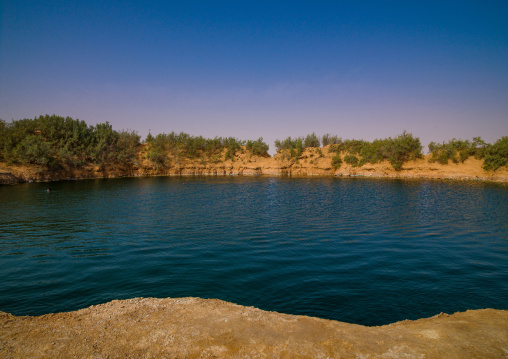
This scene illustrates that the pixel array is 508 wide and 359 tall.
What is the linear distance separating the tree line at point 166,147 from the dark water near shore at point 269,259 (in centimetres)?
4733

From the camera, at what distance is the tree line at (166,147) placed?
65.3 m

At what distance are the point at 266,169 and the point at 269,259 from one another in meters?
87.6

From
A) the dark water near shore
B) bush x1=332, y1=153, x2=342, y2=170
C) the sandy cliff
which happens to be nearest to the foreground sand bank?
the dark water near shore

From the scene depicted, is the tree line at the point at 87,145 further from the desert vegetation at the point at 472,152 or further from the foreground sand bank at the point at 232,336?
the foreground sand bank at the point at 232,336

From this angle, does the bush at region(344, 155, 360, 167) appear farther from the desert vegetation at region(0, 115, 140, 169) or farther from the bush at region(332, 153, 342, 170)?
the desert vegetation at region(0, 115, 140, 169)

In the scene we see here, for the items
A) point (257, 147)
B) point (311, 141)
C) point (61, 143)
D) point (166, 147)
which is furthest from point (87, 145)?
point (311, 141)

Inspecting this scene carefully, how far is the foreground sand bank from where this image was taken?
5898 millimetres

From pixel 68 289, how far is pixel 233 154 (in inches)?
3836

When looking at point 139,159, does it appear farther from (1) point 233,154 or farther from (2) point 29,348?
(2) point 29,348

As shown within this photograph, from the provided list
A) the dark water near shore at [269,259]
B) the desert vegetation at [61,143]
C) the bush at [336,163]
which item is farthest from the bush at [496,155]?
the desert vegetation at [61,143]

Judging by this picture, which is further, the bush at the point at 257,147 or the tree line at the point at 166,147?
the bush at the point at 257,147

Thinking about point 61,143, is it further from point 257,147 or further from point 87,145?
point 257,147

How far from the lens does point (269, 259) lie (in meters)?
15.3

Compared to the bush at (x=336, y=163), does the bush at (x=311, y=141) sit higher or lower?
higher
